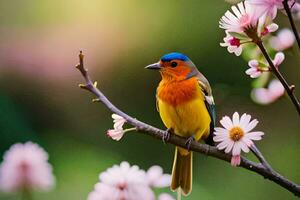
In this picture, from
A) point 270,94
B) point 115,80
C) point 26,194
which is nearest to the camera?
point 26,194

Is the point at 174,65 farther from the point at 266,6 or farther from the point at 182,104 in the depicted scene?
the point at 266,6

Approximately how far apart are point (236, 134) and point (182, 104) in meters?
0.24

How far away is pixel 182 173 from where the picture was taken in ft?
2.18

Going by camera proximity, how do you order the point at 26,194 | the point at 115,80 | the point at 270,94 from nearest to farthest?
the point at 26,194 < the point at 270,94 < the point at 115,80

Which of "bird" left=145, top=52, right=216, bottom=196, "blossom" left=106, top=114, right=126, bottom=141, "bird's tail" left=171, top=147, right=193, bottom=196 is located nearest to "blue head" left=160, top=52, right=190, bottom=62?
A: "bird" left=145, top=52, right=216, bottom=196

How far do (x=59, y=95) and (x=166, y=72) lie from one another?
56cm

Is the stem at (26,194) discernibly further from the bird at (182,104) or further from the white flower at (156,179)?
the bird at (182,104)

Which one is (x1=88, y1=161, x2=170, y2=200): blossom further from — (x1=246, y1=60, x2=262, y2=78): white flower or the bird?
the bird

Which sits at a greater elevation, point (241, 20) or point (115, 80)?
point (115, 80)

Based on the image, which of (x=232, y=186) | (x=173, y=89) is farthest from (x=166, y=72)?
(x=232, y=186)

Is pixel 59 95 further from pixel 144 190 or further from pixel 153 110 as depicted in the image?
pixel 144 190

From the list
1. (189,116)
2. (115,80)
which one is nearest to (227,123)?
(189,116)

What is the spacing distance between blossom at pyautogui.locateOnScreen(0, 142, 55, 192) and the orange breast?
26 cm

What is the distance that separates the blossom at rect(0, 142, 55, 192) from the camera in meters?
0.41
